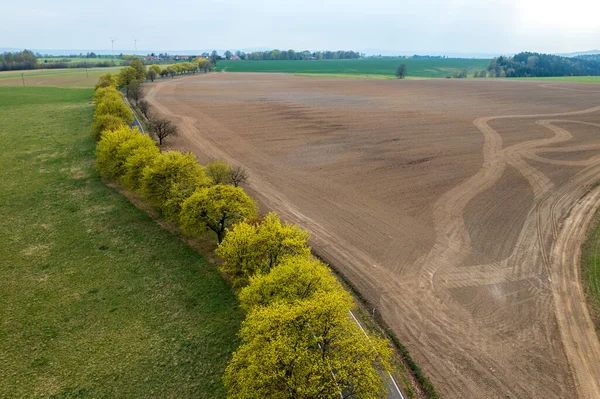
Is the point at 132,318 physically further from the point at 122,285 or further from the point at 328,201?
the point at 328,201

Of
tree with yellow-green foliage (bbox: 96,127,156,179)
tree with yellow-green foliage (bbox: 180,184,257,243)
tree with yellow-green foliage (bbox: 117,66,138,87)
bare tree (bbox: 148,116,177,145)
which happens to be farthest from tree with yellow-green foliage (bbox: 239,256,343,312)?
tree with yellow-green foliage (bbox: 117,66,138,87)

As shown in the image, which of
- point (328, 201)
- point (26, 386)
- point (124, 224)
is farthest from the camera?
point (328, 201)

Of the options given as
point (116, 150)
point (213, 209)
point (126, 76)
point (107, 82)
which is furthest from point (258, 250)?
point (126, 76)

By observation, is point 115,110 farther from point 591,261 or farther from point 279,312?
point 591,261

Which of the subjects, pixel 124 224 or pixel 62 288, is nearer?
pixel 62 288

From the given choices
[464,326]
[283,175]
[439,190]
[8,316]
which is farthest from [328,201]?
[8,316]
